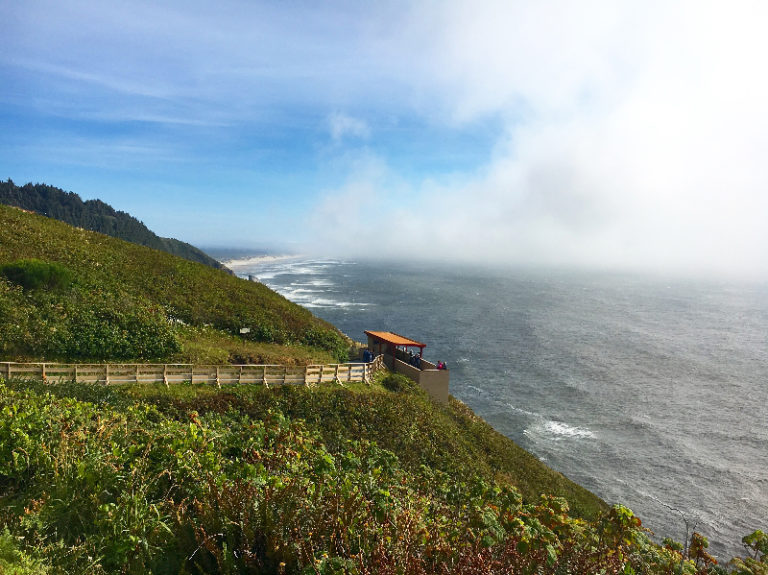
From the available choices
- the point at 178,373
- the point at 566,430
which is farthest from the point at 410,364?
the point at 566,430

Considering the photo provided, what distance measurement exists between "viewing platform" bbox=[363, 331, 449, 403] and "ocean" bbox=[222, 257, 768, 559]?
9866 millimetres

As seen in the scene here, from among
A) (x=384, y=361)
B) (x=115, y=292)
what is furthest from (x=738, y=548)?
(x=115, y=292)

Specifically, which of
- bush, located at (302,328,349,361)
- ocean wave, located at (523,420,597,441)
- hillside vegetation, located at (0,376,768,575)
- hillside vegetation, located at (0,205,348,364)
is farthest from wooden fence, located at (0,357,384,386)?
ocean wave, located at (523,420,597,441)

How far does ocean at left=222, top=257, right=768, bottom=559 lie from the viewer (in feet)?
98.5

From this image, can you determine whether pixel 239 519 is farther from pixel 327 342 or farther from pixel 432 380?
pixel 327 342

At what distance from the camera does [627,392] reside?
157ft

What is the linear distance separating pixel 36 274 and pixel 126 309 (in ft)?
16.3

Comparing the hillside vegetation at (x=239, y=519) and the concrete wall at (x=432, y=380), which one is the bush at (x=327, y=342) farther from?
the hillside vegetation at (x=239, y=519)

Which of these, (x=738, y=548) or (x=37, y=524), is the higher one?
(x=37, y=524)

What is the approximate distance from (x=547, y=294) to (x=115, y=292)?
12001 cm

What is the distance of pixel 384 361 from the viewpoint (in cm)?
3247

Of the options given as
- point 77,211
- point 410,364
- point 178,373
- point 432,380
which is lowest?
point 432,380

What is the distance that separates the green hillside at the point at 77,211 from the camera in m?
104

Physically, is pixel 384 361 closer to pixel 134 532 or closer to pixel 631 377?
pixel 134 532
